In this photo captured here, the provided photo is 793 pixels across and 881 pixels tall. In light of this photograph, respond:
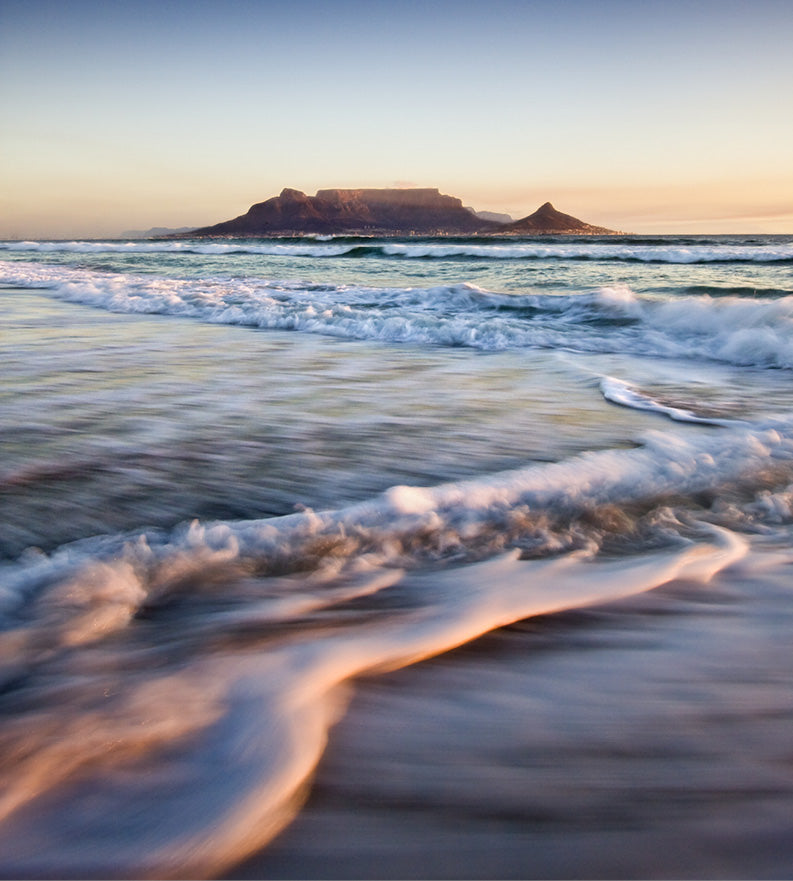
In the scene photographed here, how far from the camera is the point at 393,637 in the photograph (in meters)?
1.32

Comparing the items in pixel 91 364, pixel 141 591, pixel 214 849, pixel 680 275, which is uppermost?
pixel 680 275

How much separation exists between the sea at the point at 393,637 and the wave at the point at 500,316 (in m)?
2.32

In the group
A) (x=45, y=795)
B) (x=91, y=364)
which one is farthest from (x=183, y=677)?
(x=91, y=364)

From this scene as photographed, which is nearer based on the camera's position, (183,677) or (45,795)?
(45,795)

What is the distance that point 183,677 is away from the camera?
1.16 m

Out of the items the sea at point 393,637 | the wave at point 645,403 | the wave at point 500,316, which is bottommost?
the sea at point 393,637

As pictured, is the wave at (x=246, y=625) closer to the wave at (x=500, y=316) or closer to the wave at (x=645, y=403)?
the wave at (x=645, y=403)

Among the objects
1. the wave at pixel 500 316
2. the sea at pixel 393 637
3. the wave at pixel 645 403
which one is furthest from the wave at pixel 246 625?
the wave at pixel 500 316

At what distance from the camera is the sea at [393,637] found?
0.88 metres

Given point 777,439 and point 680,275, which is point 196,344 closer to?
point 777,439

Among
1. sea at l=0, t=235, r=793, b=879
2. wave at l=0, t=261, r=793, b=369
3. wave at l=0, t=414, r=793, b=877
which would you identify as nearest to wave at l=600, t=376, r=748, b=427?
sea at l=0, t=235, r=793, b=879

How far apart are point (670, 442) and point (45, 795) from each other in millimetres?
2383

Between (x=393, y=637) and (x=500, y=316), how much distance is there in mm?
6266

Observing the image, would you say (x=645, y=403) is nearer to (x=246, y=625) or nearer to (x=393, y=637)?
(x=393, y=637)
